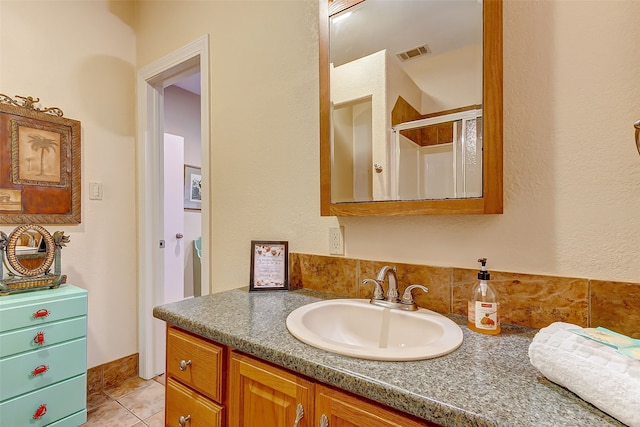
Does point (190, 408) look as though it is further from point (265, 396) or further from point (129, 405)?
point (129, 405)

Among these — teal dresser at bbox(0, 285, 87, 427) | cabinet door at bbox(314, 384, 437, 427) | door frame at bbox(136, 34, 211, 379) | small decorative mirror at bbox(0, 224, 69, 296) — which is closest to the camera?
cabinet door at bbox(314, 384, 437, 427)

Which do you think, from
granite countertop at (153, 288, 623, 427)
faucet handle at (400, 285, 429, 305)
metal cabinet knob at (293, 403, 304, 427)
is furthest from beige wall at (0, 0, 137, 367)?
faucet handle at (400, 285, 429, 305)

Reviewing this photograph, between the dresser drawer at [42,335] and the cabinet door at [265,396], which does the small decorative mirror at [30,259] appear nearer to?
the dresser drawer at [42,335]

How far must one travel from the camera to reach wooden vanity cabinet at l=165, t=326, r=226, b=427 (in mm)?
867

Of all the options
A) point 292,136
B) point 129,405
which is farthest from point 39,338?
point 292,136

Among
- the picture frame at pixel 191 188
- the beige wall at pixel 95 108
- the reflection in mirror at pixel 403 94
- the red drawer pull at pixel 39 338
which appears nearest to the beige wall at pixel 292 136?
the beige wall at pixel 95 108

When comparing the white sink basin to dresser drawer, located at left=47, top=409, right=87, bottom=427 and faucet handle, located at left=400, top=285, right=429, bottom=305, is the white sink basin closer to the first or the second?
faucet handle, located at left=400, top=285, right=429, bottom=305

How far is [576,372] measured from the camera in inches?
20.4

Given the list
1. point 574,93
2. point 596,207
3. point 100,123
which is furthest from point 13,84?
point 596,207

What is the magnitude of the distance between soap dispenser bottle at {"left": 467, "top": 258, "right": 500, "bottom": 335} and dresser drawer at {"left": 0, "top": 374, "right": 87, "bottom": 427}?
185cm

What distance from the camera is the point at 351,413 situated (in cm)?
62

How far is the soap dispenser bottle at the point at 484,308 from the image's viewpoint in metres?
0.80

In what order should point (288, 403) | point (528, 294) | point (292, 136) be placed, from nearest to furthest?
point (288, 403)
point (528, 294)
point (292, 136)

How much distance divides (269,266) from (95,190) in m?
1.42
